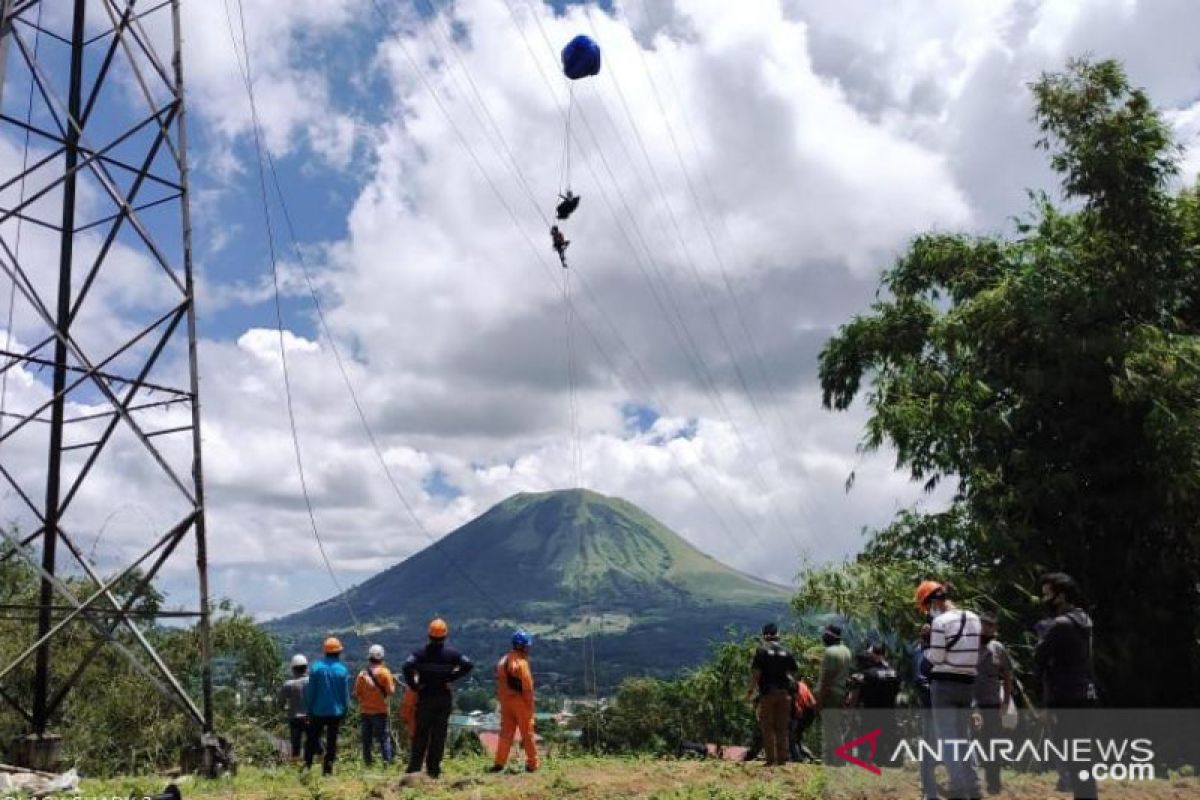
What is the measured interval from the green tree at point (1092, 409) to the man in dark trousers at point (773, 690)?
6.51 m

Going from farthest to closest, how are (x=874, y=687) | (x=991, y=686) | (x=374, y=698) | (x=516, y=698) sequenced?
(x=374, y=698) → (x=516, y=698) → (x=874, y=687) → (x=991, y=686)

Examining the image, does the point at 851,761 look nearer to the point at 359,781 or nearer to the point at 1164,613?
the point at 359,781

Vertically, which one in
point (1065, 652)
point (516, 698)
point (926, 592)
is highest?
point (926, 592)

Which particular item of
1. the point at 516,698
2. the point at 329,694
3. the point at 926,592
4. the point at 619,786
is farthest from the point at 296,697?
the point at 926,592

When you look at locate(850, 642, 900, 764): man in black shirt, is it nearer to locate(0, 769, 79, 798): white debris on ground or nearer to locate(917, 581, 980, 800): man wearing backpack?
locate(917, 581, 980, 800): man wearing backpack

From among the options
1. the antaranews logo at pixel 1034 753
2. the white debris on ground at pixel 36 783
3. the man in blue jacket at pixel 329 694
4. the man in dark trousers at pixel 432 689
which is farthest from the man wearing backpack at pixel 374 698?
the antaranews logo at pixel 1034 753

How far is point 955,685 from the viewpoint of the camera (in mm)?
8477

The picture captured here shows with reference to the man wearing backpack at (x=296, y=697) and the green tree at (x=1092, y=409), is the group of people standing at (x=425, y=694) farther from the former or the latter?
the green tree at (x=1092, y=409)

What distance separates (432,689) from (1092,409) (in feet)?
43.6

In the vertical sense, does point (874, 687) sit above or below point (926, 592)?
below

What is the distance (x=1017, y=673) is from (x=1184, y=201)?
9.64 meters

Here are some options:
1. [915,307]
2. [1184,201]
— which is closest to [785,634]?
[915,307]

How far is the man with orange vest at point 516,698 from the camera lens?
1295cm

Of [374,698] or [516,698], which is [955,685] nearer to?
[516,698]
